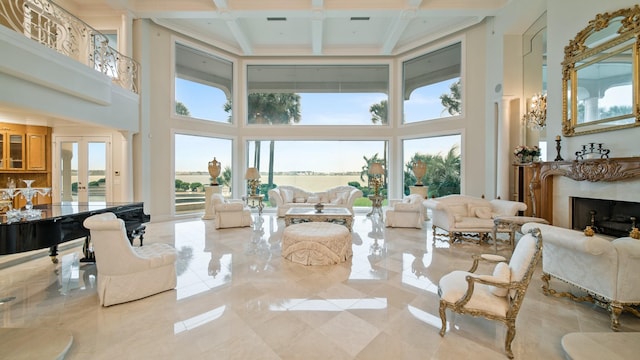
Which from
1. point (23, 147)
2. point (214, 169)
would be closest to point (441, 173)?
point (214, 169)

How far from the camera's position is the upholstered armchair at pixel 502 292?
6.62 feet

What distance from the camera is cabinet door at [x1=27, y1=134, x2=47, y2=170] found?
6184 millimetres

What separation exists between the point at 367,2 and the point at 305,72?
10.9ft

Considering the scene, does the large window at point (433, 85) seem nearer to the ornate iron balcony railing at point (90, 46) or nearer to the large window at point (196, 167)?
the large window at point (196, 167)

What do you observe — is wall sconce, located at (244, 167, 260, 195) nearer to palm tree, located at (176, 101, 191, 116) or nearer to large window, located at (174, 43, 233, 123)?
large window, located at (174, 43, 233, 123)

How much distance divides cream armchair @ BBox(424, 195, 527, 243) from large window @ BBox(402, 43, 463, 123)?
3.45 meters

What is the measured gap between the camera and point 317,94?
363 inches

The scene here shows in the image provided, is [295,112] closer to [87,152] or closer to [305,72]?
[305,72]

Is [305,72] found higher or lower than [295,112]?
higher

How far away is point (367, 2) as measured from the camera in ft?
21.2

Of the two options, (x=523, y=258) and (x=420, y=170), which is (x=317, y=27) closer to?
(x=420, y=170)

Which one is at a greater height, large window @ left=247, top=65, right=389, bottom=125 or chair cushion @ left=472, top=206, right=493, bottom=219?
large window @ left=247, top=65, right=389, bottom=125

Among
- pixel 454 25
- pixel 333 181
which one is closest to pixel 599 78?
pixel 454 25

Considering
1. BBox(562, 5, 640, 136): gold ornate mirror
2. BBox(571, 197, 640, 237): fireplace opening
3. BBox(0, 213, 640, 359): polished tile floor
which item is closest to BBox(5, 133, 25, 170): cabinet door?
BBox(0, 213, 640, 359): polished tile floor
